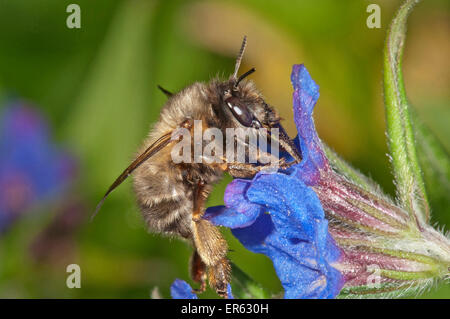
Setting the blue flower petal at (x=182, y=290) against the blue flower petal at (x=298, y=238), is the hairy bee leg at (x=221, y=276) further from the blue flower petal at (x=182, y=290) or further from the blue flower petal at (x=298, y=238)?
the blue flower petal at (x=298, y=238)

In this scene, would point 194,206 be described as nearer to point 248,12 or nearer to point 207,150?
point 207,150

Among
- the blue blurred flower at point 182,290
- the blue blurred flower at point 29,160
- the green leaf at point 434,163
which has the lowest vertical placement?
the blue blurred flower at point 182,290

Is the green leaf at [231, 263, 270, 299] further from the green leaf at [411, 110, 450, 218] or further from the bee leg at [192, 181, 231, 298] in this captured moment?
the green leaf at [411, 110, 450, 218]

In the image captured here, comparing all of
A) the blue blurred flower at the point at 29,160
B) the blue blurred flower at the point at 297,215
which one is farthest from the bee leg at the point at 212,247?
the blue blurred flower at the point at 29,160

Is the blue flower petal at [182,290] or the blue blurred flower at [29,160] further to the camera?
the blue blurred flower at [29,160]

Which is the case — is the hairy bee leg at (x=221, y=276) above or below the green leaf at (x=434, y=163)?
below

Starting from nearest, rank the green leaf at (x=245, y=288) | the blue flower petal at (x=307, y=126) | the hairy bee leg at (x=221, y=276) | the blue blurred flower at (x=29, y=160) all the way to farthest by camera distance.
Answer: the blue flower petal at (x=307, y=126), the hairy bee leg at (x=221, y=276), the green leaf at (x=245, y=288), the blue blurred flower at (x=29, y=160)

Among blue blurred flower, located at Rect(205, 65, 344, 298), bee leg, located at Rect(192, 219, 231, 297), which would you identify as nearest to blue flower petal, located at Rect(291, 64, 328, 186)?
blue blurred flower, located at Rect(205, 65, 344, 298)

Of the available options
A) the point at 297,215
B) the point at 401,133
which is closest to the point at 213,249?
the point at 297,215
